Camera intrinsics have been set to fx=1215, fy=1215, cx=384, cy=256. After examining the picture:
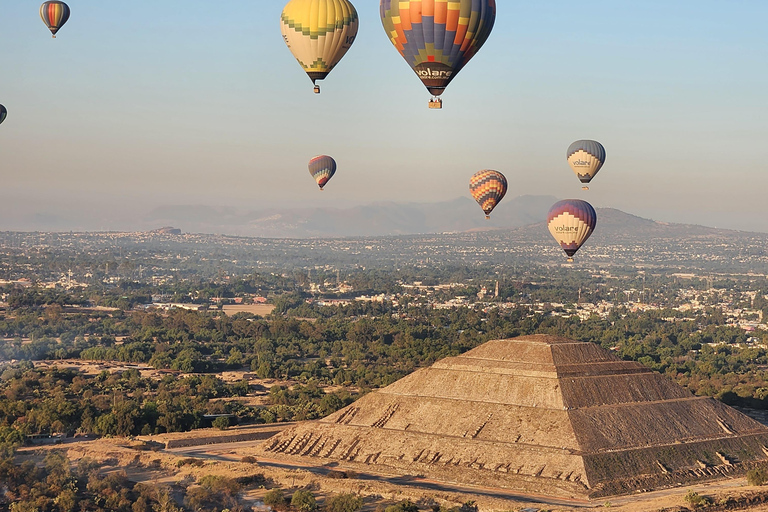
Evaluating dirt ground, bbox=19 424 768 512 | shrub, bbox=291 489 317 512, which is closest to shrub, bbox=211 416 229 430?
dirt ground, bbox=19 424 768 512

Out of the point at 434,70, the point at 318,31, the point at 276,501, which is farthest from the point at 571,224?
the point at 276,501

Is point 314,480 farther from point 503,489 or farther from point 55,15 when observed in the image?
point 55,15

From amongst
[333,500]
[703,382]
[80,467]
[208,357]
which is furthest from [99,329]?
[333,500]

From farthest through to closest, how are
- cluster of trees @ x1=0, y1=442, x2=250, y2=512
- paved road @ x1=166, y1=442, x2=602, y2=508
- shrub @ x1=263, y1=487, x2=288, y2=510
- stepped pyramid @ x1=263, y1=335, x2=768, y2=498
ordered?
stepped pyramid @ x1=263, y1=335, x2=768, y2=498
paved road @ x1=166, y1=442, x2=602, y2=508
shrub @ x1=263, y1=487, x2=288, y2=510
cluster of trees @ x1=0, y1=442, x2=250, y2=512

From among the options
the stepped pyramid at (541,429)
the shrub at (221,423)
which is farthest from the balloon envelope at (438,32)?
the shrub at (221,423)

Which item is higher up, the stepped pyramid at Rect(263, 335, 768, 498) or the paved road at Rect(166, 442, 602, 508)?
the stepped pyramid at Rect(263, 335, 768, 498)

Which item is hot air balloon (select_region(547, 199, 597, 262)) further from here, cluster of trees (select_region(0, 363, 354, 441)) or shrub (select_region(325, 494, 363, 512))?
shrub (select_region(325, 494, 363, 512))
